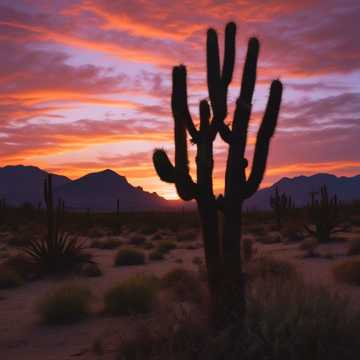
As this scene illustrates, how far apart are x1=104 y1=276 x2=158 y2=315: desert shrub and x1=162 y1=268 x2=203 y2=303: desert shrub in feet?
2.10

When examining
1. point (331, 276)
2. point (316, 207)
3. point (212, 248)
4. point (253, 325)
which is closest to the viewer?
point (253, 325)

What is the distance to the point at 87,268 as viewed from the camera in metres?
17.3

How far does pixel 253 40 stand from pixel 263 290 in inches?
166

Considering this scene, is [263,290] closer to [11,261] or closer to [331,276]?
[331,276]

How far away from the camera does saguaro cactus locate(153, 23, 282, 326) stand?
7891 millimetres

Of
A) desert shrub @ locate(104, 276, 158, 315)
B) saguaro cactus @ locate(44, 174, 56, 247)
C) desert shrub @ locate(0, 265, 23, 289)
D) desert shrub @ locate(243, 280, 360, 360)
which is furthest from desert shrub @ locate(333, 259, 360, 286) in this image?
saguaro cactus @ locate(44, 174, 56, 247)

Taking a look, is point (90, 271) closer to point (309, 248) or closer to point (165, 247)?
point (309, 248)

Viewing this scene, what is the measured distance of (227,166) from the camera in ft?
27.7

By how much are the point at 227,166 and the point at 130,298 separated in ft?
13.1

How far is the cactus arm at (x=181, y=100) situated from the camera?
29.3ft

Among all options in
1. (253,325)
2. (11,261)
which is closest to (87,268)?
(11,261)

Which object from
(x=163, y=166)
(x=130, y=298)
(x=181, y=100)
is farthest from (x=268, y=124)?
(x=130, y=298)

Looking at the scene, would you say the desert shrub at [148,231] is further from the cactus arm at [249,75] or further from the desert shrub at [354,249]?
the cactus arm at [249,75]

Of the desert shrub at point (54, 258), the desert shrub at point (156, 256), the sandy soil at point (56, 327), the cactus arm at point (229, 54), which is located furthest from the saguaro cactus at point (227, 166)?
the desert shrub at point (156, 256)
